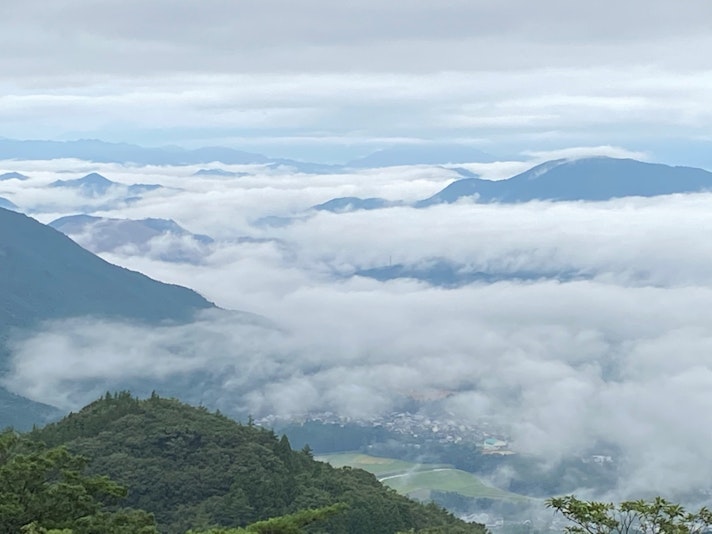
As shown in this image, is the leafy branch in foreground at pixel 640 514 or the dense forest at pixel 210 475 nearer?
the leafy branch in foreground at pixel 640 514

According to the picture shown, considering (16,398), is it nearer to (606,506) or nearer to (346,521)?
(346,521)

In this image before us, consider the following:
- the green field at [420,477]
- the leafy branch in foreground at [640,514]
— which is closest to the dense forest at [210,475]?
the leafy branch in foreground at [640,514]

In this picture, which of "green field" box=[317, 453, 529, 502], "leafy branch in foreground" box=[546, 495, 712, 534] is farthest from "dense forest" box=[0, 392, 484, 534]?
"green field" box=[317, 453, 529, 502]

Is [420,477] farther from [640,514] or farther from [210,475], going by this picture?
[640,514]

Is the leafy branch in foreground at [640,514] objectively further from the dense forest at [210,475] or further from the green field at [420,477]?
the green field at [420,477]

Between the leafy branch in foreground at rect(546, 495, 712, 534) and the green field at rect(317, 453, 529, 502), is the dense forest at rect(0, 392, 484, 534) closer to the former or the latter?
the leafy branch in foreground at rect(546, 495, 712, 534)

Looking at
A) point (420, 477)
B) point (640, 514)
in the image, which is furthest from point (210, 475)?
point (420, 477)

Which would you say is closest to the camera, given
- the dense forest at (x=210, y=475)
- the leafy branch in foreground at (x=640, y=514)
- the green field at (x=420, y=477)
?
the leafy branch in foreground at (x=640, y=514)

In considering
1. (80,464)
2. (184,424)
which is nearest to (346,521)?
(184,424)
